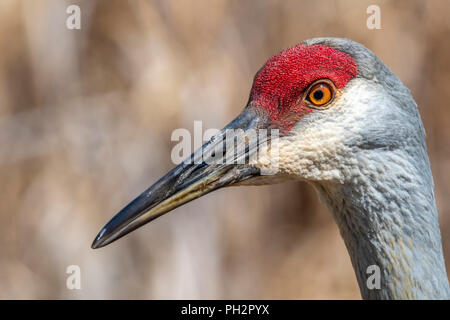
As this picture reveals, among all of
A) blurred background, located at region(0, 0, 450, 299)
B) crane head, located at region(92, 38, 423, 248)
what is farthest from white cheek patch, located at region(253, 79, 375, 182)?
blurred background, located at region(0, 0, 450, 299)

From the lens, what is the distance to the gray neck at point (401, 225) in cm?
203

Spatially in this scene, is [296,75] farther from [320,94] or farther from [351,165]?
[351,165]

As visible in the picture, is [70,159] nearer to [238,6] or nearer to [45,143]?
[45,143]

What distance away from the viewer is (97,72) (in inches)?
170

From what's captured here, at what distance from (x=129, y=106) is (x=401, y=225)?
2.62 m

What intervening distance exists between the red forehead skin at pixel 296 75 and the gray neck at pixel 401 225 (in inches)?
12.0

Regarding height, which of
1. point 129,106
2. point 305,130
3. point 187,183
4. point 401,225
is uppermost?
point 129,106

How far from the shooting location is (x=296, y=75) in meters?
2.18

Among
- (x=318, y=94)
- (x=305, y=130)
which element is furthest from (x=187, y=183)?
(x=318, y=94)

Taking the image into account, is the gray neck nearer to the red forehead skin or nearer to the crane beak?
the red forehead skin

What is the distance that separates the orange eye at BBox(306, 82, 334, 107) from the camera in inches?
84.5

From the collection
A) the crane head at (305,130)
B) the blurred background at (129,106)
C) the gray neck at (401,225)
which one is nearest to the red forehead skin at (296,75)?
the crane head at (305,130)
